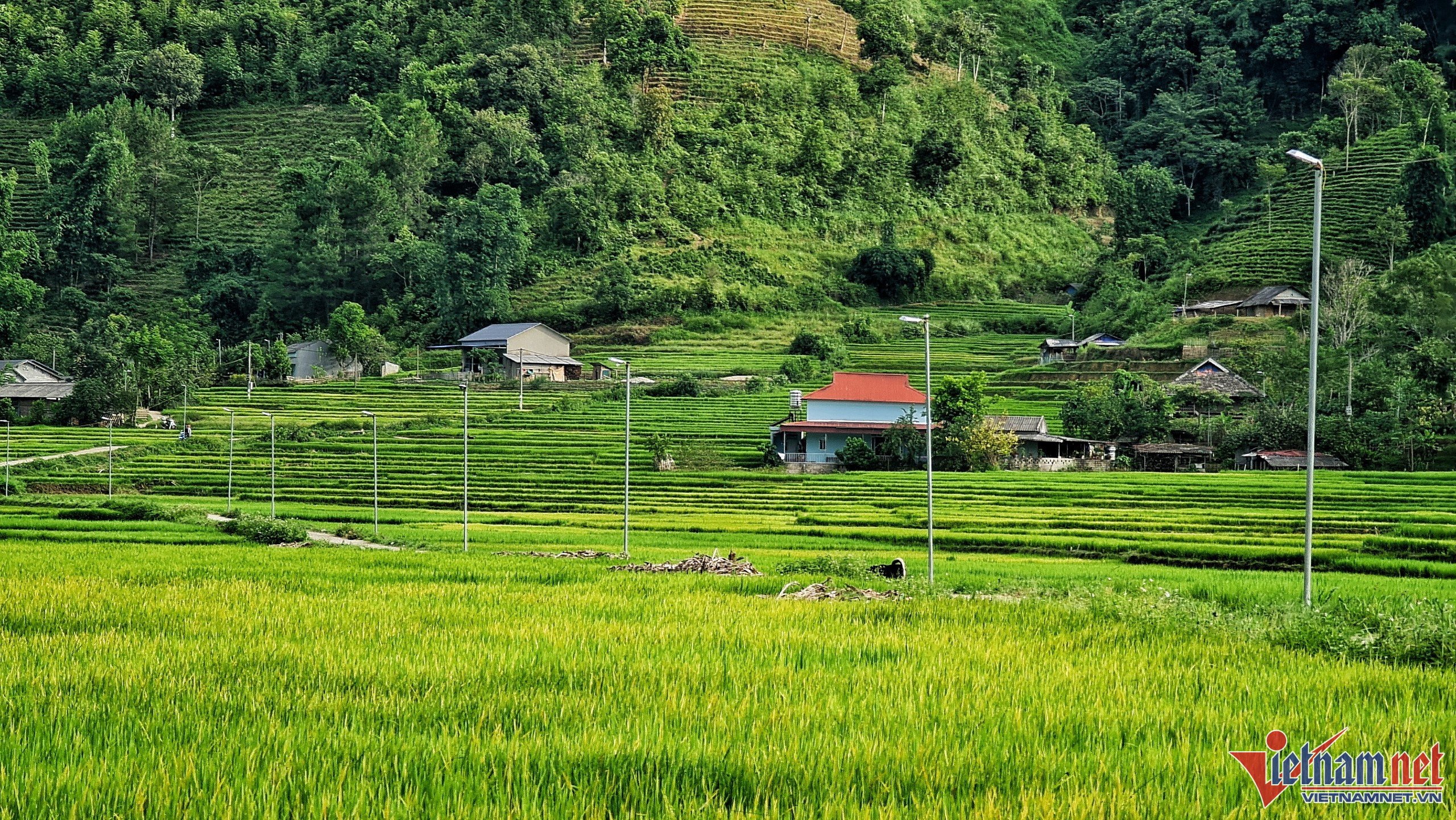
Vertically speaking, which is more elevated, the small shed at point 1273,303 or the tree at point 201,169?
the tree at point 201,169

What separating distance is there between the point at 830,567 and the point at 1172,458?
33363 mm

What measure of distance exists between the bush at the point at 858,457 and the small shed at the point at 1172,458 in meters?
10.9

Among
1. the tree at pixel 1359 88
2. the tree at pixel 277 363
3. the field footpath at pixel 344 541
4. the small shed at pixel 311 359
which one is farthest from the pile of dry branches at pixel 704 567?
the tree at pixel 1359 88

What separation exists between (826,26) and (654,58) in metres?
23.2

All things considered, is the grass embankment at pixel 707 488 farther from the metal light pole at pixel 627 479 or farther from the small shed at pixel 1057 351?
the small shed at pixel 1057 351

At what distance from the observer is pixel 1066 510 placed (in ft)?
106

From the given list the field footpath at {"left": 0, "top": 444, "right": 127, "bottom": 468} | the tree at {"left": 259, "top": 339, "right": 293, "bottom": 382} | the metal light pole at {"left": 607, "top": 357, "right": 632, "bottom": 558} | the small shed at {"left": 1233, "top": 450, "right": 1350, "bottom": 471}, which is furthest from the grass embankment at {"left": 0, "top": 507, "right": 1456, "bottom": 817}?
the tree at {"left": 259, "top": 339, "right": 293, "bottom": 382}

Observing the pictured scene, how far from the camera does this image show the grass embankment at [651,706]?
17.9 ft

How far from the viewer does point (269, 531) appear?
27.9 metres

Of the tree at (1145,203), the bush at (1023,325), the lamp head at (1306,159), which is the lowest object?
the lamp head at (1306,159)

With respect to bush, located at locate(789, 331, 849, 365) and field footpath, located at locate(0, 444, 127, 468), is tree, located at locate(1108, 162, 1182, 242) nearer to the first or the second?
bush, located at locate(789, 331, 849, 365)

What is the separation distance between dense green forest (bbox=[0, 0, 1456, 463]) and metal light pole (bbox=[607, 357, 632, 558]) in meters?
30.0

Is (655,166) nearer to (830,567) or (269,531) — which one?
(269,531)

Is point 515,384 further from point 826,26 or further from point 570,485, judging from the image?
point 826,26
